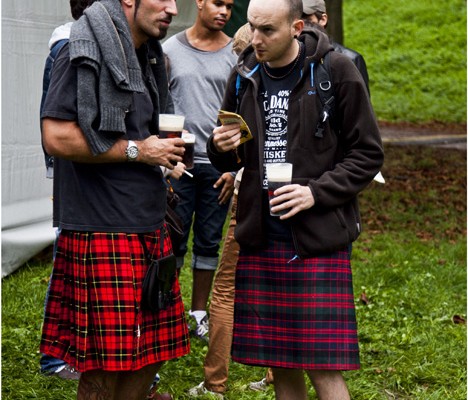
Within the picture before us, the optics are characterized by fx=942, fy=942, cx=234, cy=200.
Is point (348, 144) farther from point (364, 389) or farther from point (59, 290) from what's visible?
point (364, 389)

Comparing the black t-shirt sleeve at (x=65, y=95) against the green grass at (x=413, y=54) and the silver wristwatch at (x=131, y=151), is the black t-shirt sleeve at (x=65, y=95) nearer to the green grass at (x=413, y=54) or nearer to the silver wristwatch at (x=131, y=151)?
the silver wristwatch at (x=131, y=151)

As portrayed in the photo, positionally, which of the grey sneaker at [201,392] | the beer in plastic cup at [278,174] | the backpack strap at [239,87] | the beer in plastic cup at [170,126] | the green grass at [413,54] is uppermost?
the backpack strap at [239,87]

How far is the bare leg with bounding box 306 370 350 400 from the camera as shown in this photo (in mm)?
3725

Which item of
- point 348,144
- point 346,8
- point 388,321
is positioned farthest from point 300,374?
point 346,8

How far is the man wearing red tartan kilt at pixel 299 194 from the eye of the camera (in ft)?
12.0

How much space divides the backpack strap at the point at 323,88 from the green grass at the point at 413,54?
1795 cm

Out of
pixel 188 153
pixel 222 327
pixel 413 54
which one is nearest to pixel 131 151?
pixel 188 153

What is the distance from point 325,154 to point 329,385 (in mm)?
916

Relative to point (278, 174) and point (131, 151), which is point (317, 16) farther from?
point (131, 151)

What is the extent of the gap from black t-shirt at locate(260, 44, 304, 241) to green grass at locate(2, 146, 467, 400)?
59.5 inches

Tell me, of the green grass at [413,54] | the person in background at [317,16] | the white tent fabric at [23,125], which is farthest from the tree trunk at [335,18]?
the green grass at [413,54]

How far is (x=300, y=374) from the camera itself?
398 centimetres

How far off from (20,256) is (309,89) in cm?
443

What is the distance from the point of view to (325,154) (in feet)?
12.2
